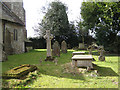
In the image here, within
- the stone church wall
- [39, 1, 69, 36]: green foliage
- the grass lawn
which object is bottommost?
the grass lawn

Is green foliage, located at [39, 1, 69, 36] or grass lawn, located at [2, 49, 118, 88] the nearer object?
grass lawn, located at [2, 49, 118, 88]

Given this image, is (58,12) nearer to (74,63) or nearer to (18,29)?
(18,29)

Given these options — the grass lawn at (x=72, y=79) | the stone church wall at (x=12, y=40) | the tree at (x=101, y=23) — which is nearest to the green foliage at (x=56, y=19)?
the tree at (x=101, y=23)

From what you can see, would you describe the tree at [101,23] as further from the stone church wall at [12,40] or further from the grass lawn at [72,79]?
the grass lawn at [72,79]

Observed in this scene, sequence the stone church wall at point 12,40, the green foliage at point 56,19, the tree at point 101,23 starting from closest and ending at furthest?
the stone church wall at point 12,40, the tree at point 101,23, the green foliage at point 56,19

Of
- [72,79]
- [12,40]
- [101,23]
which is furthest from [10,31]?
[72,79]

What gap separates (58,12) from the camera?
29.6m

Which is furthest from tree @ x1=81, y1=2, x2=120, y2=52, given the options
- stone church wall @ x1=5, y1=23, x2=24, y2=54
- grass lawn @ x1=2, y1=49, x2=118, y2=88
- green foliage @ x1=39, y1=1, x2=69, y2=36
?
grass lawn @ x1=2, y1=49, x2=118, y2=88

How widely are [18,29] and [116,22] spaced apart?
16.3m

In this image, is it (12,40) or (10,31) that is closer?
(10,31)

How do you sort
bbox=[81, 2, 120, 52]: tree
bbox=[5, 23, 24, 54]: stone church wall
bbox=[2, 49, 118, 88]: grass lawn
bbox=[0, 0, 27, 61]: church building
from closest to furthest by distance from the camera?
bbox=[2, 49, 118, 88]: grass lawn < bbox=[0, 0, 27, 61]: church building < bbox=[5, 23, 24, 54]: stone church wall < bbox=[81, 2, 120, 52]: tree

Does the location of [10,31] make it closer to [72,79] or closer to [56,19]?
[56,19]

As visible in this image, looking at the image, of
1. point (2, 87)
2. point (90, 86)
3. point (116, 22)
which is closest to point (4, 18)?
point (2, 87)

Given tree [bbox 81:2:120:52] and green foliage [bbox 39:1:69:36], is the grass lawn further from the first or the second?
green foliage [bbox 39:1:69:36]
